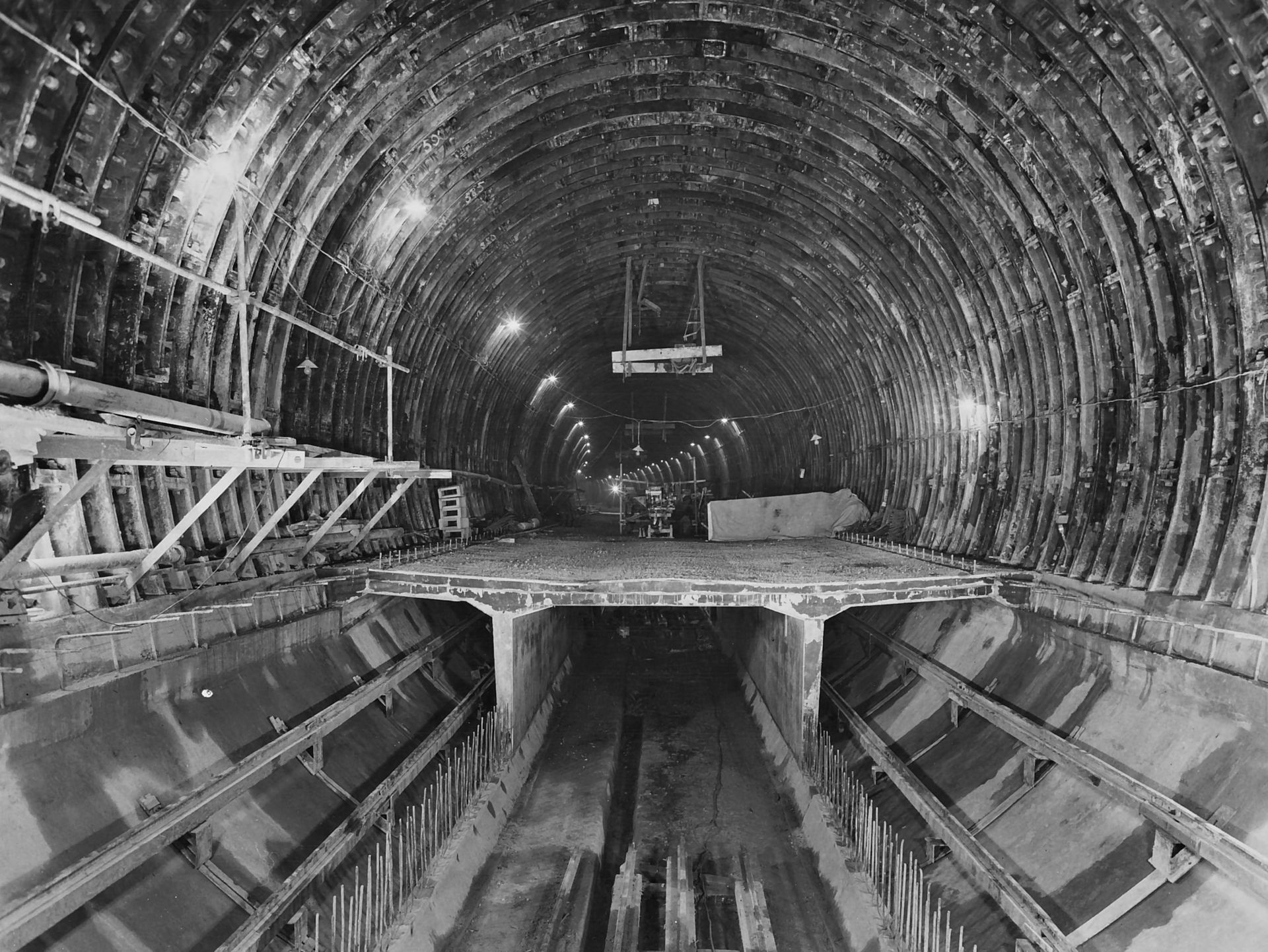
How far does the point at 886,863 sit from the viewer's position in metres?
6.68

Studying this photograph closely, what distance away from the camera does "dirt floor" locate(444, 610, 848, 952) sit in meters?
7.05

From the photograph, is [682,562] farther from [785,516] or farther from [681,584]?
[785,516]

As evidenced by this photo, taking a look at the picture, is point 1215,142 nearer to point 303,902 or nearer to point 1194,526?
point 1194,526

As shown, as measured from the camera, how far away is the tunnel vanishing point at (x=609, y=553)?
17.6 feet

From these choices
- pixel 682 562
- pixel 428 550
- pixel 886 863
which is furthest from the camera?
pixel 428 550

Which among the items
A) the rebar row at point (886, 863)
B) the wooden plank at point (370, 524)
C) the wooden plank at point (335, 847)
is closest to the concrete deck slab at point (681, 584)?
the wooden plank at point (370, 524)

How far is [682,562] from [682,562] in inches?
0.4

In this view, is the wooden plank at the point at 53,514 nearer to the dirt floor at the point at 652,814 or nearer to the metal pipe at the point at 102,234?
the metal pipe at the point at 102,234

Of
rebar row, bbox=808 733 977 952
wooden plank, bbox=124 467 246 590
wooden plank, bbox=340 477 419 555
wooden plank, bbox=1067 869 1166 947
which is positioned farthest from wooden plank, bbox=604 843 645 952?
wooden plank, bbox=340 477 419 555

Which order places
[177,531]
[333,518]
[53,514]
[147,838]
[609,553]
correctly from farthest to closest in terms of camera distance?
1. [609,553]
2. [333,518]
3. [177,531]
4. [53,514]
5. [147,838]

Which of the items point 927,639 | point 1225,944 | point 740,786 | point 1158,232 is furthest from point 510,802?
point 1158,232

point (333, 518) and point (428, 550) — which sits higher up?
point (333, 518)

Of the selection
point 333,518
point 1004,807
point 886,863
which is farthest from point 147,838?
point 1004,807

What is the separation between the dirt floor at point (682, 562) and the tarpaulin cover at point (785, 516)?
2.78ft
